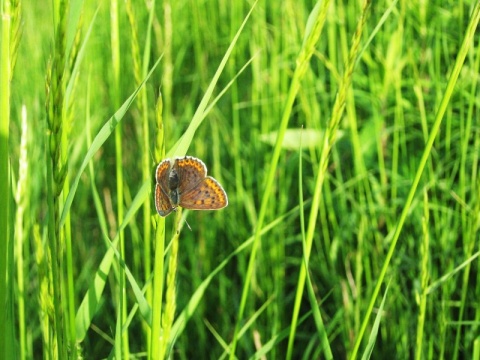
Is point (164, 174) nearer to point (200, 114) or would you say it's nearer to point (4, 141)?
point (200, 114)

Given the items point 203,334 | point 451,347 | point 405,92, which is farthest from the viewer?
point 405,92

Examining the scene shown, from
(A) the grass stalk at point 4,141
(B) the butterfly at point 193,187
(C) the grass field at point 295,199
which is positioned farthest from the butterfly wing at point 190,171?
(A) the grass stalk at point 4,141

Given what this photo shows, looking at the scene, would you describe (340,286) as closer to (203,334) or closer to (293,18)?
(203,334)

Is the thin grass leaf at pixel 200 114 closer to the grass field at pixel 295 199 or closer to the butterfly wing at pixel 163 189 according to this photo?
the butterfly wing at pixel 163 189

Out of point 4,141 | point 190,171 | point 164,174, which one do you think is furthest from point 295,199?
point 4,141

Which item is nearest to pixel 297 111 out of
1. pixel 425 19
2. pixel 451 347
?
pixel 425 19

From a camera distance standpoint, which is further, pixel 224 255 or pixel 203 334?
pixel 224 255

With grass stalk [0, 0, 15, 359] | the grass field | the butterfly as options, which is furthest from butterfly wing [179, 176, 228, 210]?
grass stalk [0, 0, 15, 359]

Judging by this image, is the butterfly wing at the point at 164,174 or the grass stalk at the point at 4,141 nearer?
the grass stalk at the point at 4,141
